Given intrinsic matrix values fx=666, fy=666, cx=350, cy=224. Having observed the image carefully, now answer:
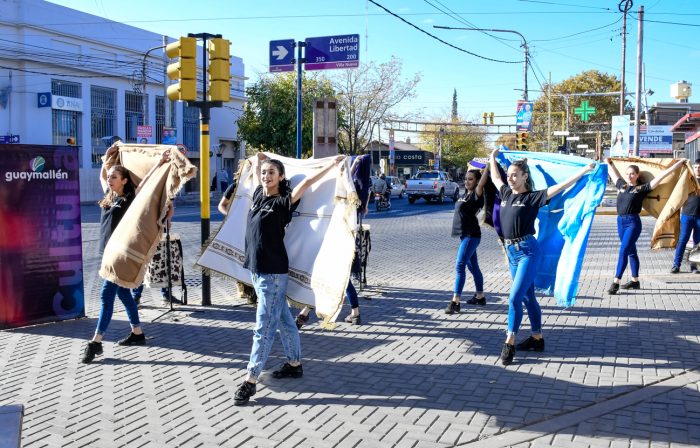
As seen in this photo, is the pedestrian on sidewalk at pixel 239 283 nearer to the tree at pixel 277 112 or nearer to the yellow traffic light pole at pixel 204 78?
the yellow traffic light pole at pixel 204 78

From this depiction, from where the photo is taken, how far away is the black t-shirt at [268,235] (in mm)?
5328

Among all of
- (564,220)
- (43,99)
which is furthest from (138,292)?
(43,99)

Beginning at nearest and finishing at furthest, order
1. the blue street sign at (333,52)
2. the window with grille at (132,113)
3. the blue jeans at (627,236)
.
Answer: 1. the blue jeans at (627,236)
2. the blue street sign at (333,52)
3. the window with grille at (132,113)

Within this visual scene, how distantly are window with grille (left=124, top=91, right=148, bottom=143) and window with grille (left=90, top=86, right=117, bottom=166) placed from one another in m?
1.05

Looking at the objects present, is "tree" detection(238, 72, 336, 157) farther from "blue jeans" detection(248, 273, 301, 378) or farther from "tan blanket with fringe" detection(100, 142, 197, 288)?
"blue jeans" detection(248, 273, 301, 378)

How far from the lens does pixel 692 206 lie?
436 inches

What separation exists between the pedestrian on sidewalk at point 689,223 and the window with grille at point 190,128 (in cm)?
3711

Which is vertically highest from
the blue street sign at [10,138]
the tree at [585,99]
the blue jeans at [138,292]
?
the tree at [585,99]

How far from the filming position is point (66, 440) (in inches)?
180

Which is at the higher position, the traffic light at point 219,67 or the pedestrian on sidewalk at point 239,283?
the traffic light at point 219,67

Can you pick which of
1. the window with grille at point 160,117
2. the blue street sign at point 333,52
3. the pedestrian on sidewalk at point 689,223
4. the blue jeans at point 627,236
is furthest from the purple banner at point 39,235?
the window with grille at point 160,117

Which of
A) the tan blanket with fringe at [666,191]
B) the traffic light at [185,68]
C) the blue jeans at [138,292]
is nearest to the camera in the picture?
the blue jeans at [138,292]

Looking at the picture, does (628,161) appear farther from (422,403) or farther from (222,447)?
(222,447)

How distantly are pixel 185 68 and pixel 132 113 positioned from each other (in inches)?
1311
